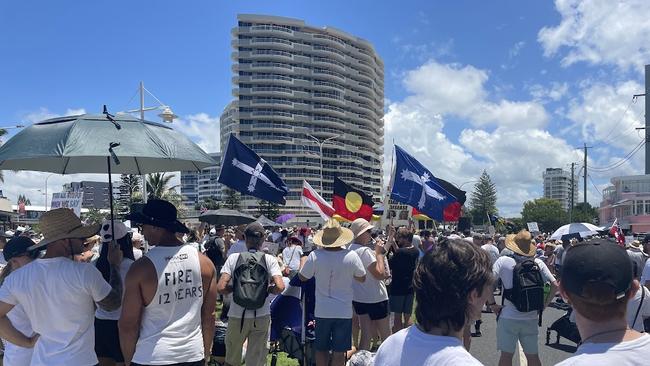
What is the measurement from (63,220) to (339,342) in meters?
3.18

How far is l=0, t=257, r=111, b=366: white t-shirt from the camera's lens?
326cm

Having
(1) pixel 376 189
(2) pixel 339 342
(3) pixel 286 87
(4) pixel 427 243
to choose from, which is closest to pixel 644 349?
(2) pixel 339 342

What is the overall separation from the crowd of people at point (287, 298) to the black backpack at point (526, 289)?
0.01m

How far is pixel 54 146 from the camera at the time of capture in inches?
155

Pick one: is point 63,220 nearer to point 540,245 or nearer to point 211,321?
point 211,321

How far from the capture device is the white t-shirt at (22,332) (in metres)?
3.41

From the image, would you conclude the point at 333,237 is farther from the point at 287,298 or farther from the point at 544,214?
the point at 544,214

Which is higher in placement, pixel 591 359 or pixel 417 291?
pixel 417 291

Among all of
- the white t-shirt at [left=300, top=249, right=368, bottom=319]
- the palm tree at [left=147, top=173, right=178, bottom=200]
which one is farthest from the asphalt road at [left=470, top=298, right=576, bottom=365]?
the palm tree at [left=147, top=173, right=178, bottom=200]

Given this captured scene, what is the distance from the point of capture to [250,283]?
521 centimetres

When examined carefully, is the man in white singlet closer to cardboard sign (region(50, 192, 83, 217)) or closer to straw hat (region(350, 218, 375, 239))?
straw hat (region(350, 218, 375, 239))

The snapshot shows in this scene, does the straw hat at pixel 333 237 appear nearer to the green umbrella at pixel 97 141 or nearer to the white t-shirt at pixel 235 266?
the white t-shirt at pixel 235 266

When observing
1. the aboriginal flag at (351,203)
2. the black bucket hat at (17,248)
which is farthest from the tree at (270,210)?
the black bucket hat at (17,248)

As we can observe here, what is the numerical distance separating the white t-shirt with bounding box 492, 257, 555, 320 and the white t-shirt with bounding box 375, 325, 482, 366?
374cm
